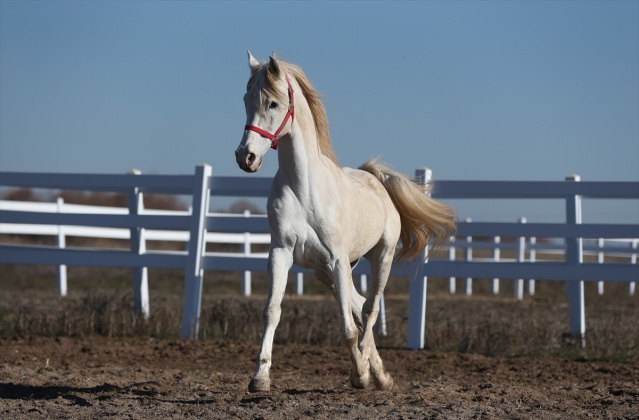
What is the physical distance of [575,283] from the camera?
31.8 feet

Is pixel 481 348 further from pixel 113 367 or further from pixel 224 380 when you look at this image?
pixel 113 367

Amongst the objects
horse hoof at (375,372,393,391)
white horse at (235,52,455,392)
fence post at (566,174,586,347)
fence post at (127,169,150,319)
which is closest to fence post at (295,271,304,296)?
fence post at (127,169,150,319)

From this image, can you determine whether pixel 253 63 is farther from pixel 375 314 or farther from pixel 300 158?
pixel 375 314

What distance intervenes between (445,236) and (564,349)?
2048 millimetres

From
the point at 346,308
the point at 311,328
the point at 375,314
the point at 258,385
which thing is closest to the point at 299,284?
the point at 311,328

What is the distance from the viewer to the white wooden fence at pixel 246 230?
30.2ft

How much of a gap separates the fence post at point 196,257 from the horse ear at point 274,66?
4505 mm

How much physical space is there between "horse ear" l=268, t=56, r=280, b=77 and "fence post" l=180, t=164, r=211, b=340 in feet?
14.8

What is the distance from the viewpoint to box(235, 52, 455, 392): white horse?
18.5 ft

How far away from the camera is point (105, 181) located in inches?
415

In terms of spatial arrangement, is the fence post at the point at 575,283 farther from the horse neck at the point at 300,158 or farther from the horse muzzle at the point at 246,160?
the horse muzzle at the point at 246,160

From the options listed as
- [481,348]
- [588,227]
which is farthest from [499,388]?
[588,227]

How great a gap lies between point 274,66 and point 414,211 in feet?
7.35

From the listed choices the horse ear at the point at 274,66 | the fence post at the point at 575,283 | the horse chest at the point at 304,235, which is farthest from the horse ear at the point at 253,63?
the fence post at the point at 575,283
